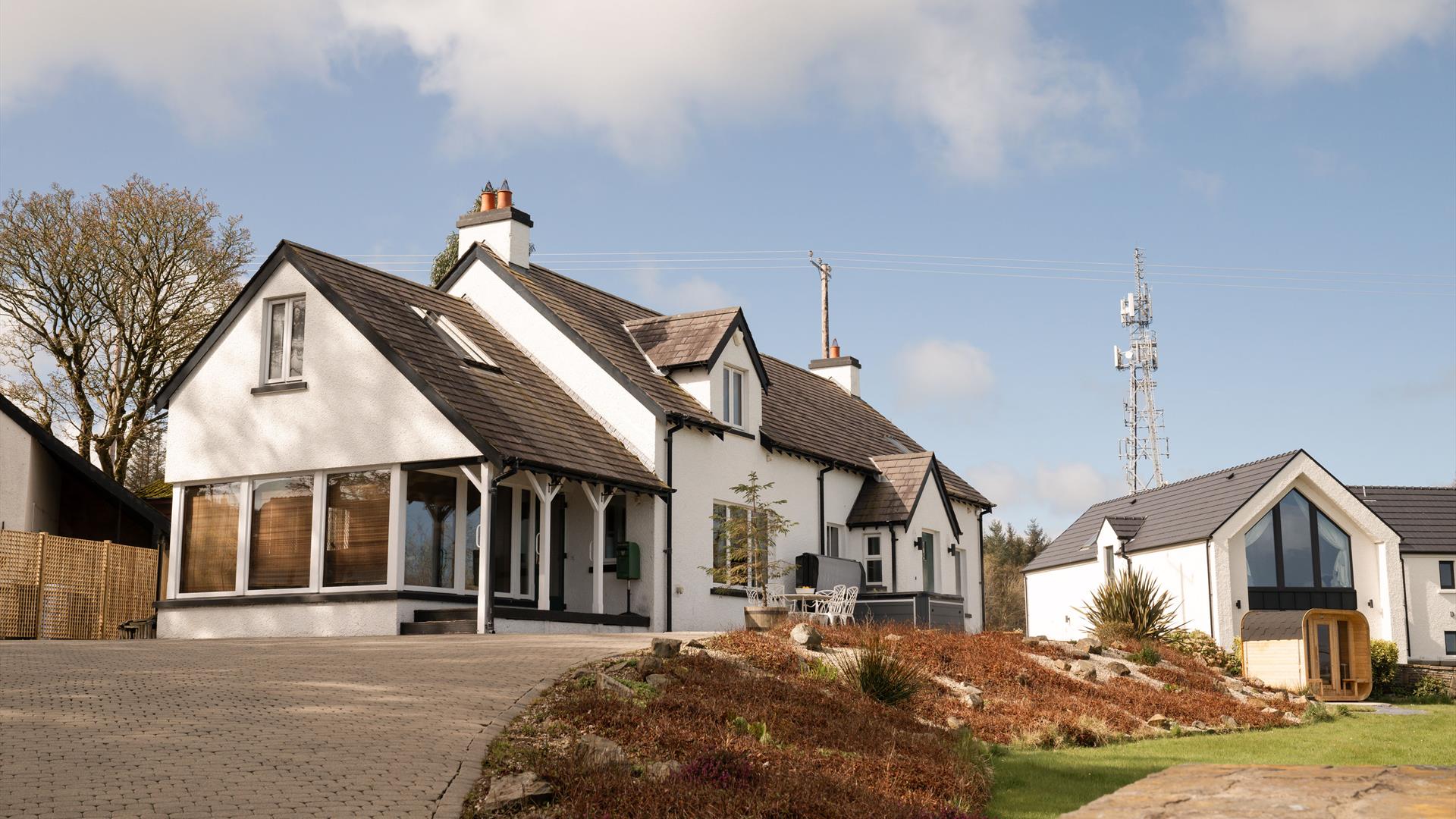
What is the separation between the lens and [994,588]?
6128 centimetres

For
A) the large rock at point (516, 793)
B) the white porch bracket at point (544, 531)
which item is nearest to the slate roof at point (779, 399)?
the white porch bracket at point (544, 531)

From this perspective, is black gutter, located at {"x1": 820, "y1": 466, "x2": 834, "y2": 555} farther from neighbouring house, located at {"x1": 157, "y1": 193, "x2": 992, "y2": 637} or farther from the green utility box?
the green utility box

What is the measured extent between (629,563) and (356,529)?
4866mm

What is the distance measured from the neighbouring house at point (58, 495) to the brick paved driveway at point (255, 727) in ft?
47.1

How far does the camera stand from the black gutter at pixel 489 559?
20.7m

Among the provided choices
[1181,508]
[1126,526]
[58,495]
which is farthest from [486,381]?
[1126,526]

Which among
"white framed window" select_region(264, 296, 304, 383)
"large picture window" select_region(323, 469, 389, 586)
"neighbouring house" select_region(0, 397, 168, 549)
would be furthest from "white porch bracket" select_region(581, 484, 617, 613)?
"neighbouring house" select_region(0, 397, 168, 549)

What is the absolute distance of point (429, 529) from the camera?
21906mm

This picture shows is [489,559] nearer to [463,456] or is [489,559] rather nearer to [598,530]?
[463,456]

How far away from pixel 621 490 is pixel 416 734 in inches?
520

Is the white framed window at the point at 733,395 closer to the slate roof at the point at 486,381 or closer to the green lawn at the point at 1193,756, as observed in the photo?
the slate roof at the point at 486,381

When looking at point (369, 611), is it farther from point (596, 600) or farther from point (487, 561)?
point (596, 600)

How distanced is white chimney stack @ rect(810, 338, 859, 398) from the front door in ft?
27.8

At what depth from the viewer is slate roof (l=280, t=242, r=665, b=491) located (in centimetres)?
2170
